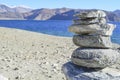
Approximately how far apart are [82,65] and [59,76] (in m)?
3.80

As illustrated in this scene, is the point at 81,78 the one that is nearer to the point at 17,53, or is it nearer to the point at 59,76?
the point at 59,76

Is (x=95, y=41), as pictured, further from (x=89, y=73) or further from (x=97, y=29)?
(x=89, y=73)

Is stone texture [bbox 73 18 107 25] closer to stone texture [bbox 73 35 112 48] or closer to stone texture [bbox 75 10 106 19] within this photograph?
stone texture [bbox 75 10 106 19]

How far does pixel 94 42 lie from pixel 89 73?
933 mm

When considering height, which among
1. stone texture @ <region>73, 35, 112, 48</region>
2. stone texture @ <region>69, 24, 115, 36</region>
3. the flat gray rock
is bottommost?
the flat gray rock

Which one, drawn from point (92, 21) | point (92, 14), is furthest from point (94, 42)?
point (92, 14)

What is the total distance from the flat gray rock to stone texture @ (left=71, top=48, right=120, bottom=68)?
7.9 inches

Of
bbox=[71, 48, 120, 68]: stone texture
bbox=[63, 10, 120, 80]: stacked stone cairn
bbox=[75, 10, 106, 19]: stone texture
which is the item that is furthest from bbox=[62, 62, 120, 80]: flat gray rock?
bbox=[75, 10, 106, 19]: stone texture

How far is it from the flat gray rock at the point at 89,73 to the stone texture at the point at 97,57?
20 centimetres

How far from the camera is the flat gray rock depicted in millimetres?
10797

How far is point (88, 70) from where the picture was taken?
11.2 meters

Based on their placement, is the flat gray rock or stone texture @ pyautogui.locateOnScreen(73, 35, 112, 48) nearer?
the flat gray rock

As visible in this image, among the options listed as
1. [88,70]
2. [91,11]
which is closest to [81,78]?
[88,70]

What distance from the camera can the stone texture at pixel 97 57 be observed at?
10.9 metres
